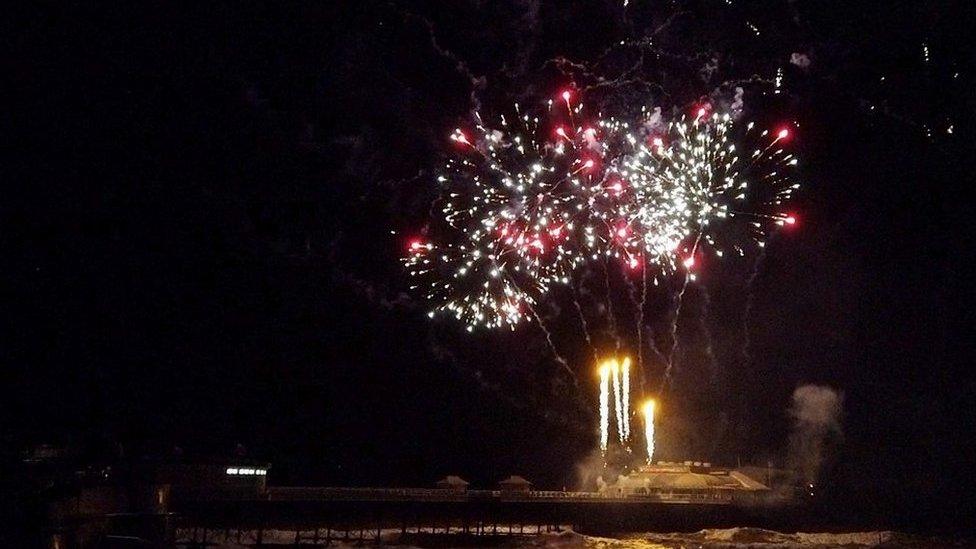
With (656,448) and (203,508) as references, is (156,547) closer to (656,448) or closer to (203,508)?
(203,508)

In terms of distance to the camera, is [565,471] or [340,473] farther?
[565,471]

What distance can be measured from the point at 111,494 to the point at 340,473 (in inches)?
1596

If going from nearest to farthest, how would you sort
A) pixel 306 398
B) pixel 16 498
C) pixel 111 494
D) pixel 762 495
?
1. pixel 16 498
2. pixel 111 494
3. pixel 762 495
4. pixel 306 398

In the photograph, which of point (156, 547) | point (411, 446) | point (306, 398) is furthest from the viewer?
point (411, 446)

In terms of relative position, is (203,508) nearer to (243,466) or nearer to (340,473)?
(243,466)

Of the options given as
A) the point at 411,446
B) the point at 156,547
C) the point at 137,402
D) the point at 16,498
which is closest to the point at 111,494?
the point at 156,547

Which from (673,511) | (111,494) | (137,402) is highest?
(137,402)

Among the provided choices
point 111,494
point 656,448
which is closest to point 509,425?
point 656,448

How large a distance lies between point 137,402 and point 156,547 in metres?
16.1

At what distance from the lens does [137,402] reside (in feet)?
130

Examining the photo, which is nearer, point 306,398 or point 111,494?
point 111,494

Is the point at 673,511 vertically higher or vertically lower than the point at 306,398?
Result: lower

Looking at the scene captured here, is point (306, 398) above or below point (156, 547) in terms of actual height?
above

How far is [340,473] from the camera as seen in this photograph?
223 ft
